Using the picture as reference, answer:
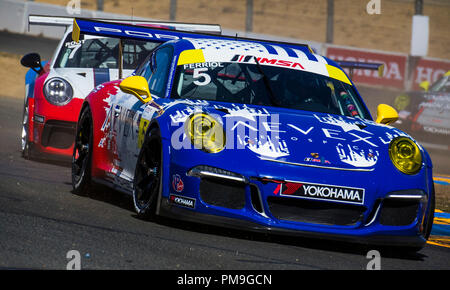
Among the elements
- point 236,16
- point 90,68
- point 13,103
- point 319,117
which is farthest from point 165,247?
point 236,16

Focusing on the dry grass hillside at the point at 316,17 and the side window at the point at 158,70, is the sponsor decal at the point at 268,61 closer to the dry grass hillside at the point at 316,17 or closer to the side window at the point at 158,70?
the side window at the point at 158,70

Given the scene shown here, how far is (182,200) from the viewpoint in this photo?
18.5ft

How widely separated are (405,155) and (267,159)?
3.04ft

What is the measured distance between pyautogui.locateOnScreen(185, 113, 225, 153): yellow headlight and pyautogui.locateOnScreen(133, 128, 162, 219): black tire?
0.88 feet

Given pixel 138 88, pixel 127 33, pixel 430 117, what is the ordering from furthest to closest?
pixel 430 117 → pixel 127 33 → pixel 138 88

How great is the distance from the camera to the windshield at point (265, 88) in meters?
6.54

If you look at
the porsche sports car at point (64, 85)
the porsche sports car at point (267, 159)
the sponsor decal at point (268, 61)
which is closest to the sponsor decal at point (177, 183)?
the porsche sports car at point (267, 159)

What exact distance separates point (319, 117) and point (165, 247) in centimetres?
159

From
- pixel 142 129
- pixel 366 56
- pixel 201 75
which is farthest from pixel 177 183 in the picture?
pixel 366 56

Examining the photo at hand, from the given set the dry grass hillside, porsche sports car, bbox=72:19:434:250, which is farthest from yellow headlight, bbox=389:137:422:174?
the dry grass hillside

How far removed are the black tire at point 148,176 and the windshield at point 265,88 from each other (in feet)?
1.83

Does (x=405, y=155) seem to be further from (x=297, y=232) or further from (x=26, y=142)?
(x=26, y=142)

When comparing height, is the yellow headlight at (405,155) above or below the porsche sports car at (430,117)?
above

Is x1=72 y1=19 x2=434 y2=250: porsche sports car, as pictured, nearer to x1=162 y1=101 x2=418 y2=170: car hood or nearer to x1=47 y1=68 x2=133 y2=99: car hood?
x1=162 y1=101 x2=418 y2=170: car hood
